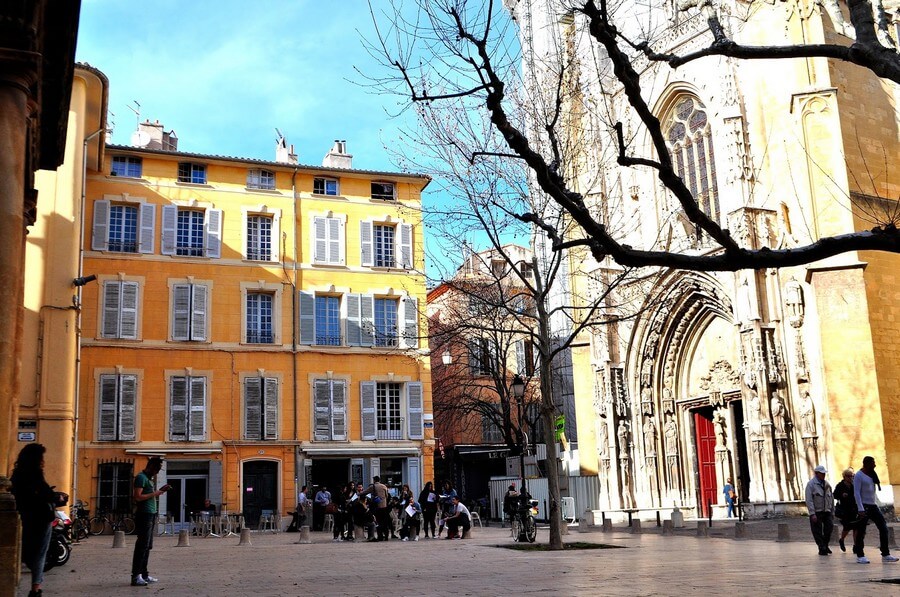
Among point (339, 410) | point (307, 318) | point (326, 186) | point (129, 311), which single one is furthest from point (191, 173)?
point (339, 410)

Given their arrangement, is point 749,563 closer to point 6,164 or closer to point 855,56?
point 855,56

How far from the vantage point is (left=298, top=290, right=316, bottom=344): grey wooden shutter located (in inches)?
1257

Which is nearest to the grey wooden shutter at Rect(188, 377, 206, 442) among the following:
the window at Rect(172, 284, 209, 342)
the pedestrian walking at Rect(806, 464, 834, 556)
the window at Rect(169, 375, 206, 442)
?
the window at Rect(169, 375, 206, 442)

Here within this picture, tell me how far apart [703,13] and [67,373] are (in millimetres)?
19784

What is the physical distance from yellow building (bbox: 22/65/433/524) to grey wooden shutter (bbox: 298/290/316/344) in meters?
0.05

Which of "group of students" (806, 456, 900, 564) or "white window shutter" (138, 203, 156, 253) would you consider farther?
"white window shutter" (138, 203, 156, 253)

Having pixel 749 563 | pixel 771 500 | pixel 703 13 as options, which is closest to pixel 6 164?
pixel 749 563

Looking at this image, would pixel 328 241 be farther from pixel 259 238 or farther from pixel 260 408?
pixel 260 408

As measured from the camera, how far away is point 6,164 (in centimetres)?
897

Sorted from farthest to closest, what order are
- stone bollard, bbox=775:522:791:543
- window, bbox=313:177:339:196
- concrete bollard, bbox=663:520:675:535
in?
window, bbox=313:177:339:196 < concrete bollard, bbox=663:520:675:535 < stone bollard, bbox=775:522:791:543

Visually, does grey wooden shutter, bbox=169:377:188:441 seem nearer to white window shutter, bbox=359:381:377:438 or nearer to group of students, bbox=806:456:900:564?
white window shutter, bbox=359:381:377:438

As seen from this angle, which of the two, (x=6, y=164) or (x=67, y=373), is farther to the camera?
(x=67, y=373)

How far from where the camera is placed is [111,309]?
29.7 m

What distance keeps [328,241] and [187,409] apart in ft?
24.8
